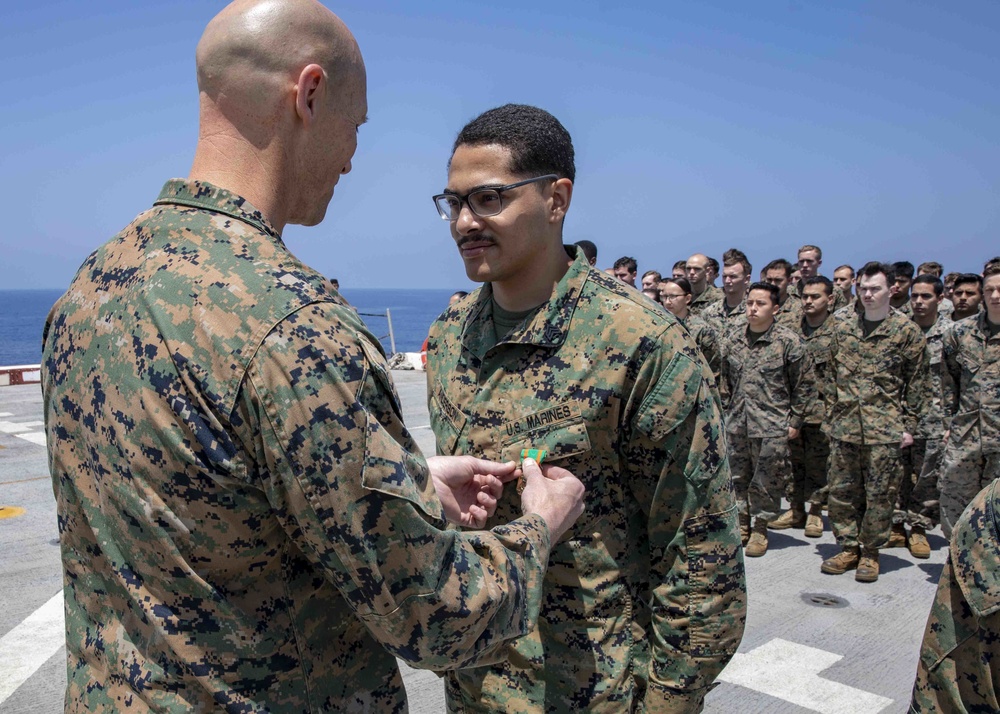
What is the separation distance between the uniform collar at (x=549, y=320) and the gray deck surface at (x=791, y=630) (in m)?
2.37

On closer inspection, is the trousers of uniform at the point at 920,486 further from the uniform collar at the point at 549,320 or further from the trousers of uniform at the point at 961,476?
the uniform collar at the point at 549,320

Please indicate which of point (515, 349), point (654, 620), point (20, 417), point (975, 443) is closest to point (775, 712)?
point (654, 620)

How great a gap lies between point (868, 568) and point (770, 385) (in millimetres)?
1789

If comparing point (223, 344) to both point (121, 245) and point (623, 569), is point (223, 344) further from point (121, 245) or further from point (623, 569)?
point (623, 569)

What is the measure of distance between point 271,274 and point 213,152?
1.10ft

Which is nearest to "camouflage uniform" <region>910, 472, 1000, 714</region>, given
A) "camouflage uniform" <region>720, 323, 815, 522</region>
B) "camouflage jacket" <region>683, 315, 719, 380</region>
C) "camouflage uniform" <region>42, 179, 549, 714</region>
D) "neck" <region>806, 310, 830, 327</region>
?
"camouflage uniform" <region>42, 179, 549, 714</region>

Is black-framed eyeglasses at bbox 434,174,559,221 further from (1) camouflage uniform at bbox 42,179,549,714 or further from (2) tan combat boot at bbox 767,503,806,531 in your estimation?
(2) tan combat boot at bbox 767,503,806,531

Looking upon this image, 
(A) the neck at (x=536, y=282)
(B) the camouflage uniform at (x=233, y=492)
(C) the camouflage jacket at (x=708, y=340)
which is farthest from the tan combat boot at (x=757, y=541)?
(B) the camouflage uniform at (x=233, y=492)

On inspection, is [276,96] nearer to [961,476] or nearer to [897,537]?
[961,476]

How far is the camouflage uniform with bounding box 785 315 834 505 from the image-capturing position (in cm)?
791

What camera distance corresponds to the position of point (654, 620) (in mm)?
2146

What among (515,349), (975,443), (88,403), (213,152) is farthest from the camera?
(975,443)

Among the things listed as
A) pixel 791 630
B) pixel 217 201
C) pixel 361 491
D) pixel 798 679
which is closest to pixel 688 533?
pixel 361 491

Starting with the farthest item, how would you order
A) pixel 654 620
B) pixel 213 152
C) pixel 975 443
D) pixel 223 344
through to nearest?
pixel 975 443, pixel 654 620, pixel 213 152, pixel 223 344
